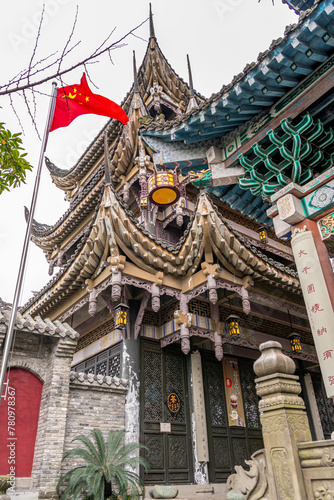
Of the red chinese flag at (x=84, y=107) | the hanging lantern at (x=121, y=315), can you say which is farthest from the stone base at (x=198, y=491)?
the red chinese flag at (x=84, y=107)

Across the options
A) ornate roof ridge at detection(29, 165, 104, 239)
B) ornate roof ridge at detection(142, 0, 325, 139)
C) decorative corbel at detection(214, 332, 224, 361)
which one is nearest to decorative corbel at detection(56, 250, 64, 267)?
ornate roof ridge at detection(29, 165, 104, 239)

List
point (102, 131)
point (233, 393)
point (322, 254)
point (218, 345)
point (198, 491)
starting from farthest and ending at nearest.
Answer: point (102, 131)
point (233, 393)
point (218, 345)
point (198, 491)
point (322, 254)

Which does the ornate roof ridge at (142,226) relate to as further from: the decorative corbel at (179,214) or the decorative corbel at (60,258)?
the decorative corbel at (60,258)

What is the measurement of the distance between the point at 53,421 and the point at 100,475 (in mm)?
1405

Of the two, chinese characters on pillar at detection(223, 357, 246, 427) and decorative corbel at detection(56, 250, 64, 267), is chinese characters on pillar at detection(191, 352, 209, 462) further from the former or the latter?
decorative corbel at detection(56, 250, 64, 267)

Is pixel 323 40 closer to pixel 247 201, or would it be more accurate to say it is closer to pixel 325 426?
pixel 247 201

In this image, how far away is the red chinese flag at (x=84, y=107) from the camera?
720 centimetres

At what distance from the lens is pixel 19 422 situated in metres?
7.53

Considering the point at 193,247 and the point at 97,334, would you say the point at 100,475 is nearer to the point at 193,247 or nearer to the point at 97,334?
the point at 193,247

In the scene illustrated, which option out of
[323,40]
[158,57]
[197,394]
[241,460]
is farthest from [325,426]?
[158,57]

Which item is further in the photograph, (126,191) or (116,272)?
(126,191)

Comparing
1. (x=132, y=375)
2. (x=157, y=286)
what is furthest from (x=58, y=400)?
(x=157, y=286)

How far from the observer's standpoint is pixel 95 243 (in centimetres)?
960

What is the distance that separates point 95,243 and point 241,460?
7.01 m
